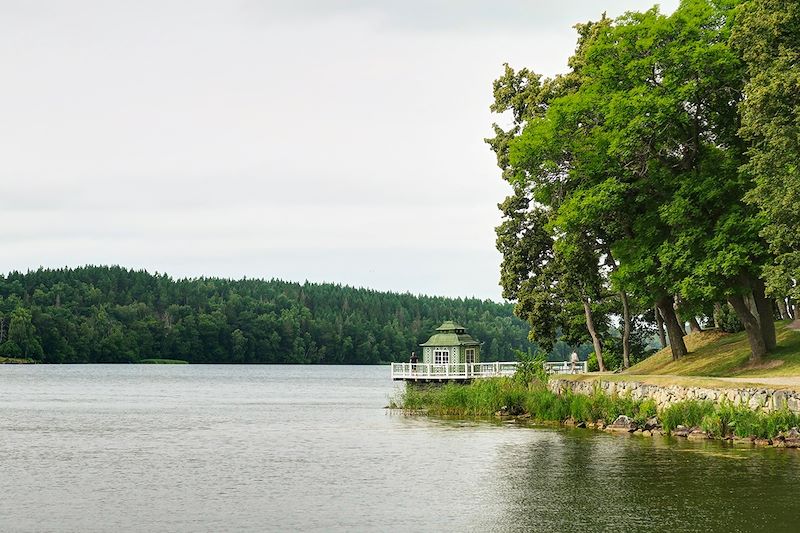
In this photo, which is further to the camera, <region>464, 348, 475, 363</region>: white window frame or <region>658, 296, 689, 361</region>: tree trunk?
<region>464, 348, 475, 363</region>: white window frame

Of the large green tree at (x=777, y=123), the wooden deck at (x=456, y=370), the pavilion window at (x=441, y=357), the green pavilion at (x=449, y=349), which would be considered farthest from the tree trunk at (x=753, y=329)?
the pavilion window at (x=441, y=357)

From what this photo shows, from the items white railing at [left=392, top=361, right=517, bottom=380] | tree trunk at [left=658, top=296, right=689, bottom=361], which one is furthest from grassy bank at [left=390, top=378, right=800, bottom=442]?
→ tree trunk at [left=658, top=296, right=689, bottom=361]

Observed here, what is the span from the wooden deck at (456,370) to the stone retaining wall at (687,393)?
62.1 ft

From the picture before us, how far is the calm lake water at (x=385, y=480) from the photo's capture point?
22.4 meters

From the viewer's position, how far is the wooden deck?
2758 inches

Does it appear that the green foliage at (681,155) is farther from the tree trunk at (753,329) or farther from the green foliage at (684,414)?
the green foliage at (684,414)

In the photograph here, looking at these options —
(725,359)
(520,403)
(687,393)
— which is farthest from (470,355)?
(687,393)

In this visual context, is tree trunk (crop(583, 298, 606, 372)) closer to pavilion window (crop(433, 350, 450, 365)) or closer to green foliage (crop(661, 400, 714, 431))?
pavilion window (crop(433, 350, 450, 365))

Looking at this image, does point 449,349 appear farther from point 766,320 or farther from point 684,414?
point 684,414

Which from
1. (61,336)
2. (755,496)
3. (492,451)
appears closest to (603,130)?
(492,451)

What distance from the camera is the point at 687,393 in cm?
4016

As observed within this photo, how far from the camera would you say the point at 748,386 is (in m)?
37.3

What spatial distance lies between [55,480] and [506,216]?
43.5m

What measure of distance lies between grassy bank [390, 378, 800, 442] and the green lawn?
873cm
